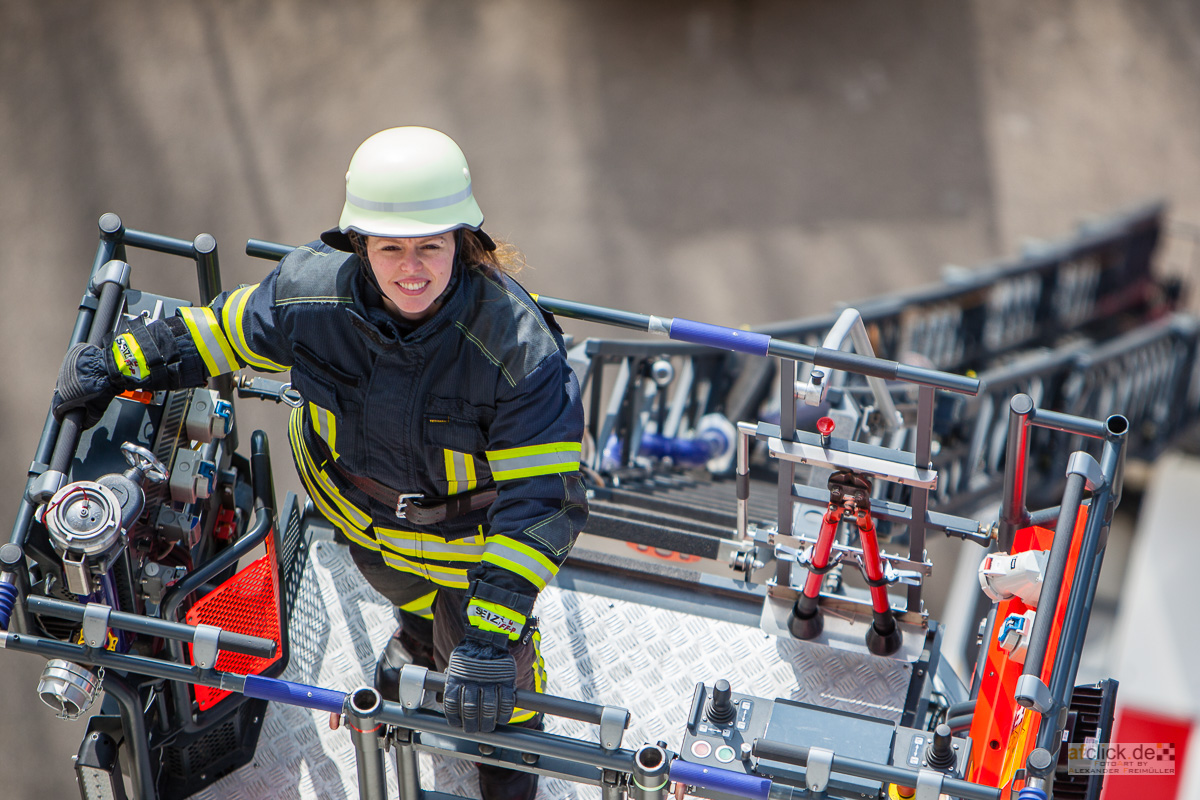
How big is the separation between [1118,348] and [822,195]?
4.51 metres

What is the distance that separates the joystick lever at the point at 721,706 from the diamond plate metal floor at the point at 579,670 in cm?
58

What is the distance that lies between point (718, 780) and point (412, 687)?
2.58 ft

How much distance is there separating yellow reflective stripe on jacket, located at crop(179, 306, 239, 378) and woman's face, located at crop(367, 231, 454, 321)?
58 centimetres

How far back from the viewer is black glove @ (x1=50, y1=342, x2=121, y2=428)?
3209mm


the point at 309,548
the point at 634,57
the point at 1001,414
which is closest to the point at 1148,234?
the point at 1001,414

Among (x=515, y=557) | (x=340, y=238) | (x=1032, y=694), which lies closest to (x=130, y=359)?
(x=340, y=238)

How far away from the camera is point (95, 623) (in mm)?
2943

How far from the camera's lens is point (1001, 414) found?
24.7 ft

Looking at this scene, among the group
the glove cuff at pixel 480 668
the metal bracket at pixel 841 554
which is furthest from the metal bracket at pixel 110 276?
the metal bracket at pixel 841 554

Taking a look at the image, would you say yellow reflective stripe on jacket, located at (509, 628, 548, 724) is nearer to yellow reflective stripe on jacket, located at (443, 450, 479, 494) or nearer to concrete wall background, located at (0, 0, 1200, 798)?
yellow reflective stripe on jacket, located at (443, 450, 479, 494)

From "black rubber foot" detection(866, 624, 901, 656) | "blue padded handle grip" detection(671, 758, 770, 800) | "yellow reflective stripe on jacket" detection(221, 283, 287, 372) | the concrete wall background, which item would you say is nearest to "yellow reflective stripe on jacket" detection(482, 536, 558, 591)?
"blue padded handle grip" detection(671, 758, 770, 800)

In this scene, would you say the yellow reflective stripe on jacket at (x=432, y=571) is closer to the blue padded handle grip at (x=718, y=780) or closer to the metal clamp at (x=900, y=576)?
the blue padded handle grip at (x=718, y=780)

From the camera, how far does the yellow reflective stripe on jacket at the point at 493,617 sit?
9.55ft

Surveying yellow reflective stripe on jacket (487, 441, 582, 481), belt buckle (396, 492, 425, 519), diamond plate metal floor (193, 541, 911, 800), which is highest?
yellow reflective stripe on jacket (487, 441, 582, 481)
